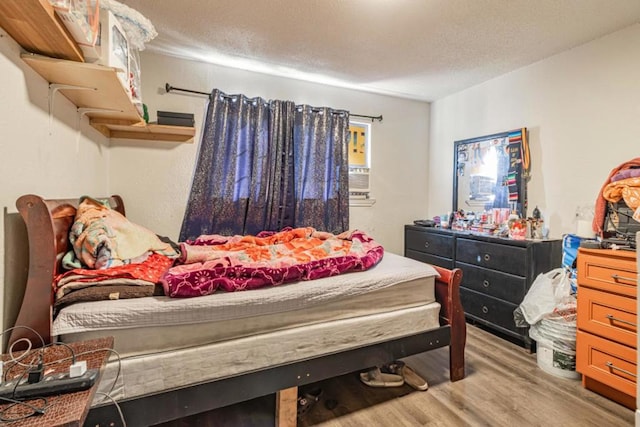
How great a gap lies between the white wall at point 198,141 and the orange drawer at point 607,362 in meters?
2.11

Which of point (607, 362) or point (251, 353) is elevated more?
point (251, 353)

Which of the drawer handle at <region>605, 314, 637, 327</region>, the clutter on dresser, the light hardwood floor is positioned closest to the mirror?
the clutter on dresser

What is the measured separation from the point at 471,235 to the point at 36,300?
2977mm

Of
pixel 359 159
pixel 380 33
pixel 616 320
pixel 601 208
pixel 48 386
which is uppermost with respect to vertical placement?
pixel 380 33

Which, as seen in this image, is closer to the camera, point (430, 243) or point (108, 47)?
point (108, 47)

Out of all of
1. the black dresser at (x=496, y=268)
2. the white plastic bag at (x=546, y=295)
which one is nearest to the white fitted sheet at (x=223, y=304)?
the white plastic bag at (x=546, y=295)

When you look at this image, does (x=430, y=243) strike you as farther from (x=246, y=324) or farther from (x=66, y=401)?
(x=66, y=401)

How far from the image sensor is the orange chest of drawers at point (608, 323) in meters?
1.73

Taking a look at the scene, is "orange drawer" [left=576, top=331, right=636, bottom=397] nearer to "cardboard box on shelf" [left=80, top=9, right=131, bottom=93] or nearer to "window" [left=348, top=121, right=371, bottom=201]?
"window" [left=348, top=121, right=371, bottom=201]

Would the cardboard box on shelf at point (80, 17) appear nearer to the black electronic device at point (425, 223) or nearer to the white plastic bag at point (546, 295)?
the white plastic bag at point (546, 295)

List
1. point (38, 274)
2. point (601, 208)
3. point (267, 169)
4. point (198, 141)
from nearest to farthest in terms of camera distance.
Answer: point (38, 274)
point (601, 208)
point (198, 141)
point (267, 169)

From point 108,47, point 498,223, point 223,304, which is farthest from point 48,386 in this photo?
point 498,223

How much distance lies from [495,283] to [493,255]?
235 mm

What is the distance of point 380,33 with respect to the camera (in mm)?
2367
